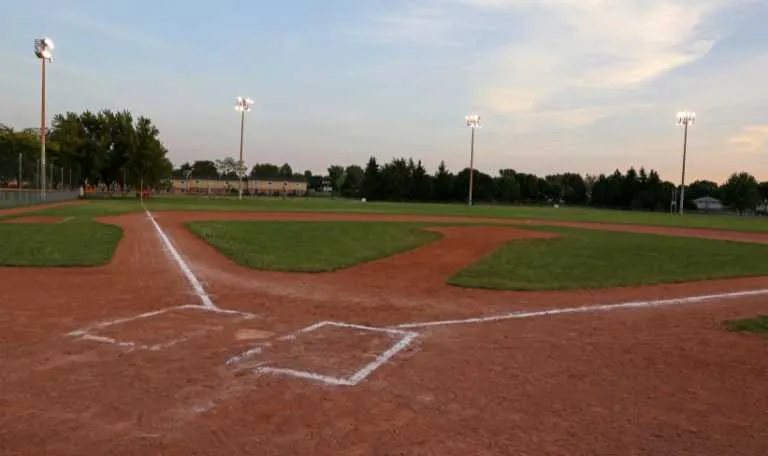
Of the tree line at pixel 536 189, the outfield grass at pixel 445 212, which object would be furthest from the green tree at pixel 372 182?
the outfield grass at pixel 445 212

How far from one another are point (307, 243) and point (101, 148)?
7246cm

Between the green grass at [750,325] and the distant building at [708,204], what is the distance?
10823cm

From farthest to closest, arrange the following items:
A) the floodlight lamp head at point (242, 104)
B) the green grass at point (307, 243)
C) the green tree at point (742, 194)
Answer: the green tree at point (742, 194)
the floodlight lamp head at point (242, 104)
the green grass at point (307, 243)

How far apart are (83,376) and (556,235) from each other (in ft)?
59.9

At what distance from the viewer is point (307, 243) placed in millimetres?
17328

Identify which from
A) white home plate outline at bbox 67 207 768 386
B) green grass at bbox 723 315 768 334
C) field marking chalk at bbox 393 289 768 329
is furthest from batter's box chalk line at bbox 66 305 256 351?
green grass at bbox 723 315 768 334

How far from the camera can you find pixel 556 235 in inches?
814

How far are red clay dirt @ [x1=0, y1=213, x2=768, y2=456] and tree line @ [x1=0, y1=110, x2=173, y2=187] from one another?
7197 cm

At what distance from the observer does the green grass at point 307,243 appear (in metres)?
13.5

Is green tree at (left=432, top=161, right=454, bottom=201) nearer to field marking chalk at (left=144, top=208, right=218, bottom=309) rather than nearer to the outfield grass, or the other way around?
the outfield grass

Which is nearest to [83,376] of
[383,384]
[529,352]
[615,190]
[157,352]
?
[157,352]

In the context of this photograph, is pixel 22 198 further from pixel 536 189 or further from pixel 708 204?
pixel 708 204

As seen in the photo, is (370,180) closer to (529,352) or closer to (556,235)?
(556,235)

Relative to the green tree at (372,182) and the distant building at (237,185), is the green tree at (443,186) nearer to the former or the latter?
the green tree at (372,182)
